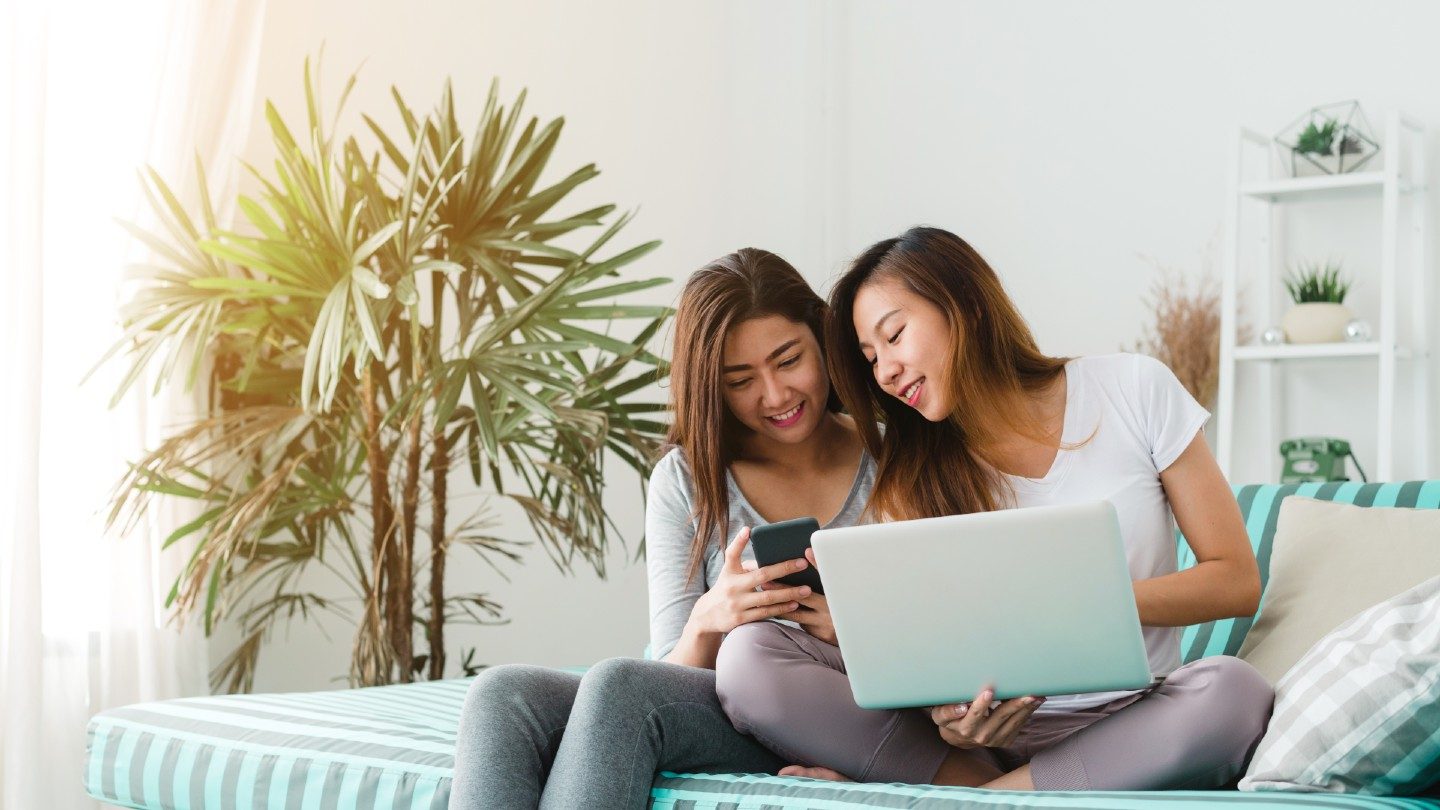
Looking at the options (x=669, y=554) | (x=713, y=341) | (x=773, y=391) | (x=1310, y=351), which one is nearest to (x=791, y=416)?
(x=773, y=391)

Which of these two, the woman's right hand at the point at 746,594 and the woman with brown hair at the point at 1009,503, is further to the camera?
the woman's right hand at the point at 746,594

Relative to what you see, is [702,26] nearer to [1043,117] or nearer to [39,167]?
[1043,117]

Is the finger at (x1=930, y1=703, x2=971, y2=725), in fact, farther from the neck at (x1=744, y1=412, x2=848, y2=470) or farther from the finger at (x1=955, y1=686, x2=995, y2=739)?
the neck at (x1=744, y1=412, x2=848, y2=470)

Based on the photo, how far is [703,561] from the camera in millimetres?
1889

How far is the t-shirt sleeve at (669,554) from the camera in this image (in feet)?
6.07

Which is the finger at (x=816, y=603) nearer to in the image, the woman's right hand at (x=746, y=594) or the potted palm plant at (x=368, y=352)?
the woman's right hand at (x=746, y=594)

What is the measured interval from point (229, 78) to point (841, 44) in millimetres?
2200

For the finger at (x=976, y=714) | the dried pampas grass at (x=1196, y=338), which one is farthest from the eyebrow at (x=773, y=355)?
the dried pampas grass at (x=1196, y=338)

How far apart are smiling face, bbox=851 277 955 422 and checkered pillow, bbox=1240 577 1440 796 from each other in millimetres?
566

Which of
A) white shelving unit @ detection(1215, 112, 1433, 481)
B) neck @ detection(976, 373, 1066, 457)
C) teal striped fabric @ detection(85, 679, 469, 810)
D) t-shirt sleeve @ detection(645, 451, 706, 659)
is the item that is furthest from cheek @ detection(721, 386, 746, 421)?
white shelving unit @ detection(1215, 112, 1433, 481)

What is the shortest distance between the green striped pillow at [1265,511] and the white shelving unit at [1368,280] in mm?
1459

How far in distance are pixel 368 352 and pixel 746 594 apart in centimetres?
146

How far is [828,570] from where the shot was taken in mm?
1350

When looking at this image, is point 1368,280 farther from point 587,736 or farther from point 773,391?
point 587,736
